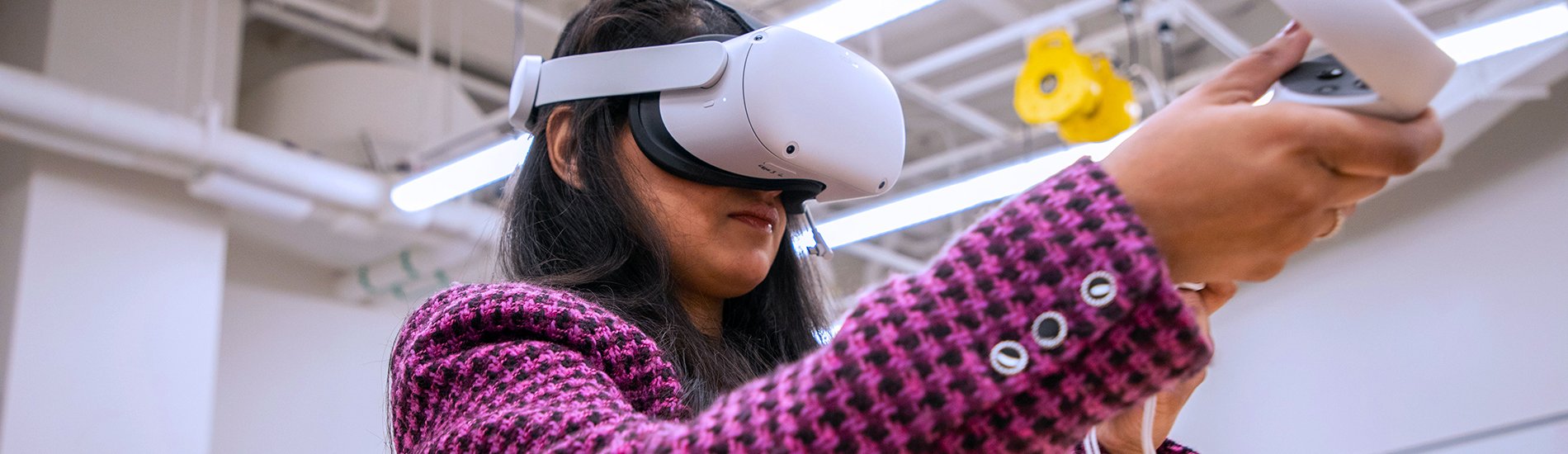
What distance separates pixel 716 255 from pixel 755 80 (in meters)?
0.12

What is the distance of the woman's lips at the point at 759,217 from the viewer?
0.91 meters

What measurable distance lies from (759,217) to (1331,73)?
0.50m

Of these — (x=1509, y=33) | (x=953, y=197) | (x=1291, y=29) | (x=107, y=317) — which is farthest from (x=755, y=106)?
(x=107, y=317)

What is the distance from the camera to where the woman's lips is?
35.8 inches

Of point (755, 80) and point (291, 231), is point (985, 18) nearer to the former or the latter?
point (291, 231)

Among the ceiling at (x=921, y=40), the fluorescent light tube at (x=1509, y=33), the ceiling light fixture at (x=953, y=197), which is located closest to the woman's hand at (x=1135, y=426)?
the ceiling light fixture at (x=953, y=197)

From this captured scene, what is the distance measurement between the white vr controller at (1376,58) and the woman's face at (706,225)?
19.0 inches

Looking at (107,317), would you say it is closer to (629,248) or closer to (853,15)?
(853,15)

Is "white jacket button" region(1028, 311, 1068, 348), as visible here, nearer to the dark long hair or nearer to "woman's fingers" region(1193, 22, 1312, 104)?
"woman's fingers" region(1193, 22, 1312, 104)

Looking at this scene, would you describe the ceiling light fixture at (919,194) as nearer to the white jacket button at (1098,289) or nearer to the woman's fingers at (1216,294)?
the woman's fingers at (1216,294)

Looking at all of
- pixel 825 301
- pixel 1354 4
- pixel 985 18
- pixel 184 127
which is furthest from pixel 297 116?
pixel 1354 4

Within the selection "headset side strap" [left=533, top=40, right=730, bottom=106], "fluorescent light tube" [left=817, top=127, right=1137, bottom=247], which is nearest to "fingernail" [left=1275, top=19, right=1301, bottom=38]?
"headset side strap" [left=533, top=40, right=730, bottom=106]

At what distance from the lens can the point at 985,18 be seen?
5.63m

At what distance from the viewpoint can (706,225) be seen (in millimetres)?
885
